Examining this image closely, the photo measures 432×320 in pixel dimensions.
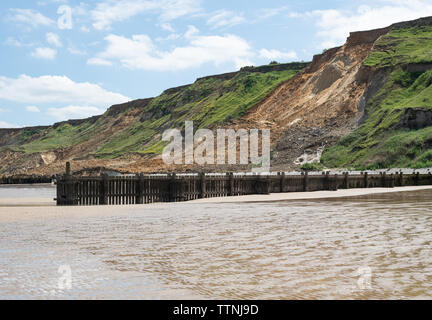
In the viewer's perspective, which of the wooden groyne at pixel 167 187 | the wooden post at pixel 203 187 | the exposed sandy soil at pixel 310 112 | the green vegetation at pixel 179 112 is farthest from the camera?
the green vegetation at pixel 179 112

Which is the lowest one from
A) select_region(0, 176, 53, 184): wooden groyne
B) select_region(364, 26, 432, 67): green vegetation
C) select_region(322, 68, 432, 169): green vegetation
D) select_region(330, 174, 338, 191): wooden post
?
select_region(0, 176, 53, 184): wooden groyne

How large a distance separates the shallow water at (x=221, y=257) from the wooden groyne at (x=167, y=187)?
23.1 ft

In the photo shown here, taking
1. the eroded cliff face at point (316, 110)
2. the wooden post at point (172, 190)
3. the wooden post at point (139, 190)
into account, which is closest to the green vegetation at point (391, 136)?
the eroded cliff face at point (316, 110)

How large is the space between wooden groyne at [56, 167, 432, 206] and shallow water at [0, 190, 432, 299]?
23.1ft

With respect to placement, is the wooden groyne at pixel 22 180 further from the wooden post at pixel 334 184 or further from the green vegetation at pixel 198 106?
the wooden post at pixel 334 184

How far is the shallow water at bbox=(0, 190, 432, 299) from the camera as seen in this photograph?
7.68 meters

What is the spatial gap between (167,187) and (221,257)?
660 inches

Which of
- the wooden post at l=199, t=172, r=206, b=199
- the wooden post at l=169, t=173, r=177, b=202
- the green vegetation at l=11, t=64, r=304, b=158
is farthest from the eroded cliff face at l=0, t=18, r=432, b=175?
the wooden post at l=169, t=173, r=177, b=202

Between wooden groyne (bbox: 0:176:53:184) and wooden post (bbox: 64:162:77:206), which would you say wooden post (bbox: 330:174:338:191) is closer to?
wooden post (bbox: 64:162:77:206)

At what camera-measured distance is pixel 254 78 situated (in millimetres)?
122812

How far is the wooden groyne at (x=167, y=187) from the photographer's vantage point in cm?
2479

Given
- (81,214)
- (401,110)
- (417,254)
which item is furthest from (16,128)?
(417,254)
